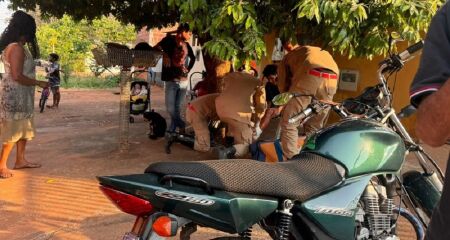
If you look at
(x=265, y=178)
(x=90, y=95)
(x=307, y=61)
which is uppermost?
(x=307, y=61)

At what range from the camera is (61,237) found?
3.62 metres

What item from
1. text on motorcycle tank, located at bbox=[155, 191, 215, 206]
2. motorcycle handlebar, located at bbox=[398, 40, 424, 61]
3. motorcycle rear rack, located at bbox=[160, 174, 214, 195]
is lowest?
text on motorcycle tank, located at bbox=[155, 191, 215, 206]

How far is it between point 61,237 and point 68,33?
2094 centimetres

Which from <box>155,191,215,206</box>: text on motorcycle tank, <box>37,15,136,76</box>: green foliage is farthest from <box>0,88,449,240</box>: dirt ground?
<box>37,15,136,76</box>: green foliage

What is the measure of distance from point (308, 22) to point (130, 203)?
108 inches

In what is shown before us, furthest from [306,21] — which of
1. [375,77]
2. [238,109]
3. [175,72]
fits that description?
[375,77]

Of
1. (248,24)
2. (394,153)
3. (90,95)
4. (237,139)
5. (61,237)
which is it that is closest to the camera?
(394,153)

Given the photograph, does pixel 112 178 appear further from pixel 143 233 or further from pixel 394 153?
pixel 394 153

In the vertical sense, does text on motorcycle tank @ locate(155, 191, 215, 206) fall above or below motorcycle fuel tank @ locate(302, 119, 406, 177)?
below

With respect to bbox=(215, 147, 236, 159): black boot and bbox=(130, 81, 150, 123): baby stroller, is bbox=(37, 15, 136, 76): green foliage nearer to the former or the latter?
bbox=(130, 81, 150, 123): baby stroller

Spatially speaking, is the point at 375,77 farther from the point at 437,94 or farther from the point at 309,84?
the point at 437,94

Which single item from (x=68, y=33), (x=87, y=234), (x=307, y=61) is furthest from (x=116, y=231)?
(x=68, y=33)

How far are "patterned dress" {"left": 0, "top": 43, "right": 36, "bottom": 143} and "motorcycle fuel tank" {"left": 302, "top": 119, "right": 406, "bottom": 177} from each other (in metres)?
3.90

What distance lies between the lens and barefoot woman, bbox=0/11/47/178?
16.3 feet
